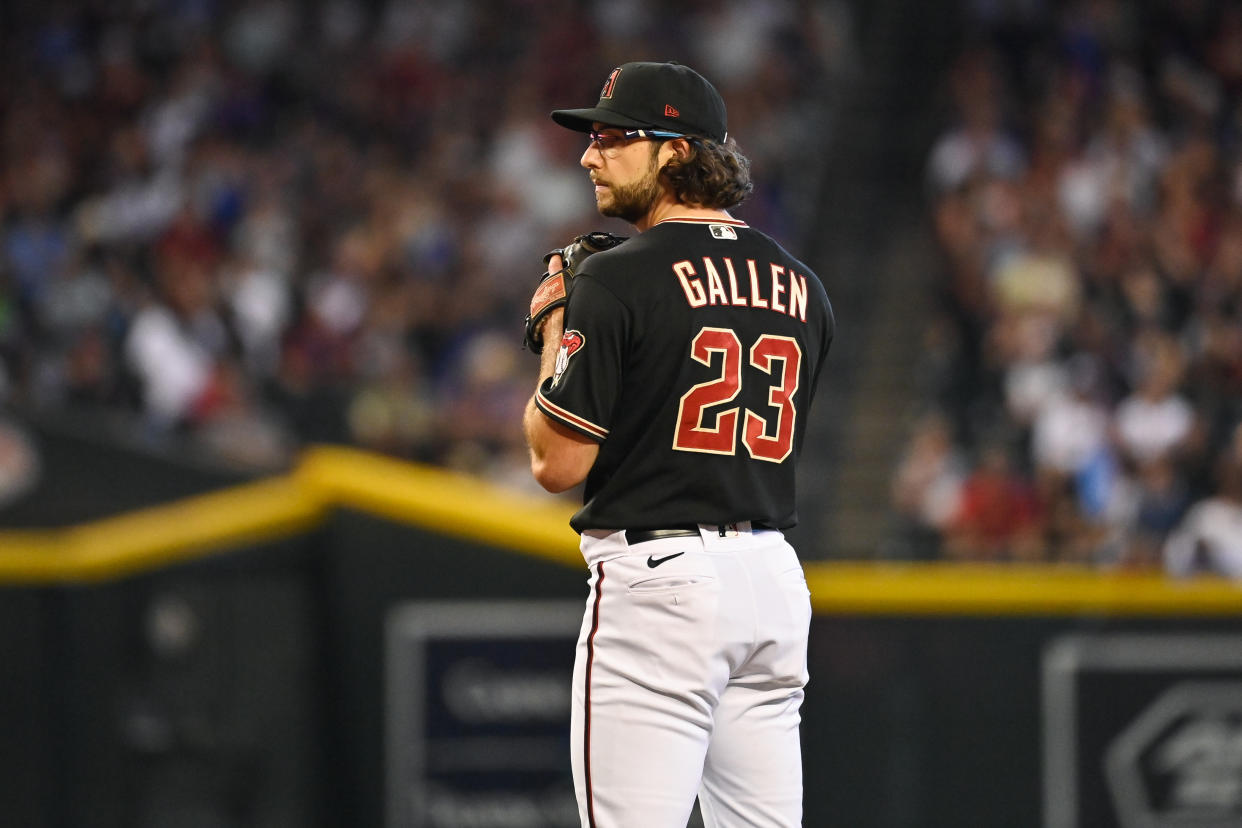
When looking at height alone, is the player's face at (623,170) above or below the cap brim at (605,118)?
below

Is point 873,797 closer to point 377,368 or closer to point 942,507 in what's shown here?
point 942,507

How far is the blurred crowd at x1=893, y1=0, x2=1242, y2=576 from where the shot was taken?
8578 millimetres

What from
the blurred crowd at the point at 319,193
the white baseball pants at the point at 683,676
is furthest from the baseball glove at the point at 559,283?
the blurred crowd at the point at 319,193

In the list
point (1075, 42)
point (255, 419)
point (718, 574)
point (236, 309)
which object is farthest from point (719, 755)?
point (1075, 42)

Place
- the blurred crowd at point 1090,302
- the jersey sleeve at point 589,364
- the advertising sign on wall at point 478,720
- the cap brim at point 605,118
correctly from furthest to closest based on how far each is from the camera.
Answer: the blurred crowd at point 1090,302, the advertising sign on wall at point 478,720, the cap brim at point 605,118, the jersey sleeve at point 589,364

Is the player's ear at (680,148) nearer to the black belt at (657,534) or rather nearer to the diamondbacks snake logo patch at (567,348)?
the diamondbacks snake logo patch at (567,348)

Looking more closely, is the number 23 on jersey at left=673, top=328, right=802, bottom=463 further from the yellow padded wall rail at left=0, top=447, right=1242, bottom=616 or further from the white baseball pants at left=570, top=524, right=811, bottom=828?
the yellow padded wall rail at left=0, top=447, right=1242, bottom=616

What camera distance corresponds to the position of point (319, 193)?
11711 mm

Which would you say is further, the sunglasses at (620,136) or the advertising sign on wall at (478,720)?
the advertising sign on wall at (478,720)

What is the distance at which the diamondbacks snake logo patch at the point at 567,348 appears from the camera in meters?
2.96

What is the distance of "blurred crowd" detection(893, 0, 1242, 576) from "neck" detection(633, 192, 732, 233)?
17.3 feet

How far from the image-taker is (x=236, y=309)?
1050 cm

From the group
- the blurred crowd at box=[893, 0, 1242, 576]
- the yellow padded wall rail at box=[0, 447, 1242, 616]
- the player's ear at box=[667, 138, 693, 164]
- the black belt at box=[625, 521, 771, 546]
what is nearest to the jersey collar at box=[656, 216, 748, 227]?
the player's ear at box=[667, 138, 693, 164]

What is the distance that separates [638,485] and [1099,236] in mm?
7625
